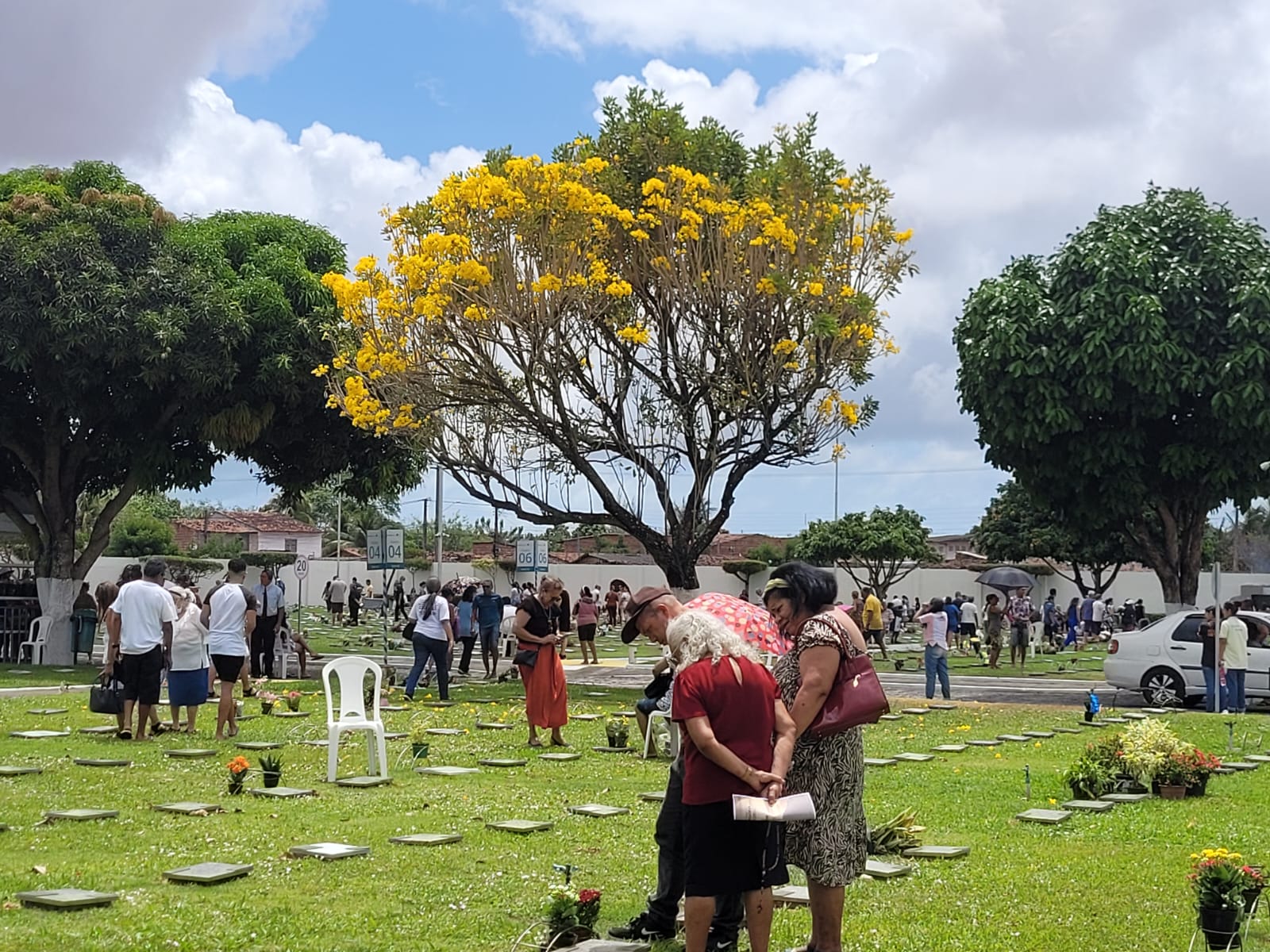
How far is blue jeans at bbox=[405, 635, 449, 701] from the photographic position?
61.4ft

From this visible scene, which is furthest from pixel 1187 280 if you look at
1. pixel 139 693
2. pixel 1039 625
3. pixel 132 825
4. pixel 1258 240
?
pixel 132 825

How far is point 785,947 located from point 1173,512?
25947 millimetres

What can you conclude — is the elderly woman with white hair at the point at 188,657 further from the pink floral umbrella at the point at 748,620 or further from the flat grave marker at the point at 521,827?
the pink floral umbrella at the point at 748,620

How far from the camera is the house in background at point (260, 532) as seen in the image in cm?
8612

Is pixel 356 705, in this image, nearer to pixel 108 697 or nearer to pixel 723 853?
pixel 108 697

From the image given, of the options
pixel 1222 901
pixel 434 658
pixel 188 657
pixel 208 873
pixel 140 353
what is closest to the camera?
pixel 1222 901

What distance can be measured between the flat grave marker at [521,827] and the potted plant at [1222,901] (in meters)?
4.15

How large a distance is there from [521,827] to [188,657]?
6399 millimetres

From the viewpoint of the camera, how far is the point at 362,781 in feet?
37.5

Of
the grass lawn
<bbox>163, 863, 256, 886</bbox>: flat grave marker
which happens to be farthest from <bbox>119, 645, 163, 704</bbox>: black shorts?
<bbox>163, 863, 256, 886</bbox>: flat grave marker

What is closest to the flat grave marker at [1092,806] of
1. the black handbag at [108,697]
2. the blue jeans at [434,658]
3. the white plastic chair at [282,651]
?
the black handbag at [108,697]

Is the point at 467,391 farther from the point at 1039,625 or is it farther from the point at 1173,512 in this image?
the point at 1039,625

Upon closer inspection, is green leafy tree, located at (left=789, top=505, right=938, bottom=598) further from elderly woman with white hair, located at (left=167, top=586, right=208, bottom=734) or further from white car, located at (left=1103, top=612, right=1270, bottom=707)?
elderly woman with white hair, located at (left=167, top=586, right=208, bottom=734)

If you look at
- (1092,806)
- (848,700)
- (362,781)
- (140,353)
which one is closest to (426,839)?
(362,781)
